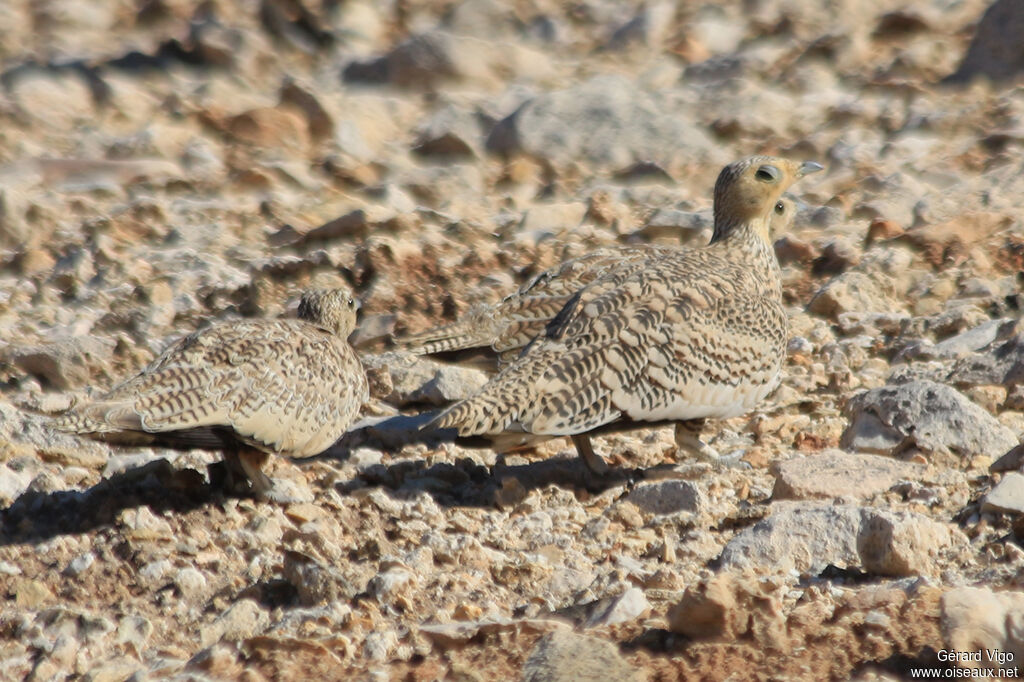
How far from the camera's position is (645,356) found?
6555 mm

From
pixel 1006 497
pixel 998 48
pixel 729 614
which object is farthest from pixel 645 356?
pixel 998 48

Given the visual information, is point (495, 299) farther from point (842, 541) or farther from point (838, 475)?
point (842, 541)

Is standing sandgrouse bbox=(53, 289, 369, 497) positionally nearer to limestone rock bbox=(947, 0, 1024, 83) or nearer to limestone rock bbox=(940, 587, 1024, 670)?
limestone rock bbox=(940, 587, 1024, 670)

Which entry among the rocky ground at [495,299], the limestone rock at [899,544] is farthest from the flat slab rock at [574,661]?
the limestone rock at [899,544]

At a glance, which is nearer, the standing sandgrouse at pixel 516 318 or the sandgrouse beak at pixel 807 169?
the standing sandgrouse at pixel 516 318

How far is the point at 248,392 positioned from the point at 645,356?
172cm

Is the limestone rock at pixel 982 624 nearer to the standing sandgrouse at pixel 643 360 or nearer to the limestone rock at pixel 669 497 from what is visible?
the limestone rock at pixel 669 497

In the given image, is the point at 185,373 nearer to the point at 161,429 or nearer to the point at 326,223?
the point at 161,429

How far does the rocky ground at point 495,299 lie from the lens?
16.1 feet

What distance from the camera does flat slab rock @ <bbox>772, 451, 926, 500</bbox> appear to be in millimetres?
6023

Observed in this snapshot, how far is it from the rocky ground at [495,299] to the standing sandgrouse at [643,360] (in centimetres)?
34

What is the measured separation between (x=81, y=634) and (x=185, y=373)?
4.05 feet

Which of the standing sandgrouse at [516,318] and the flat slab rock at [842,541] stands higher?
the standing sandgrouse at [516,318]

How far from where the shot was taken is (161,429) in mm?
5719
